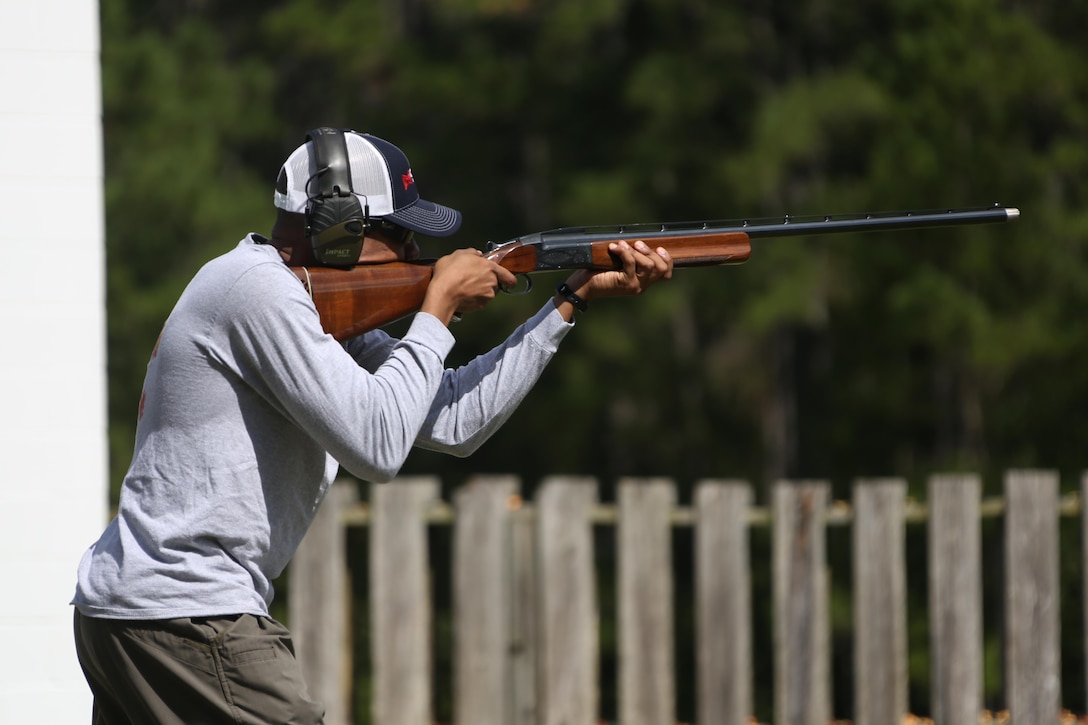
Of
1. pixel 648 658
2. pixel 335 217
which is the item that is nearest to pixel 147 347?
pixel 648 658

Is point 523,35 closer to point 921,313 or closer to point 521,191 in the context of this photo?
point 521,191

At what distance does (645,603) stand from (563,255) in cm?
273

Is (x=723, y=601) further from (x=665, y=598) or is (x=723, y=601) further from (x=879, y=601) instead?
(x=879, y=601)

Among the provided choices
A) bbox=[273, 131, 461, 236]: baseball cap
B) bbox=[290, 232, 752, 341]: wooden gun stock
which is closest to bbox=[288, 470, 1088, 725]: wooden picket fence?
bbox=[290, 232, 752, 341]: wooden gun stock

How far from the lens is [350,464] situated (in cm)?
265

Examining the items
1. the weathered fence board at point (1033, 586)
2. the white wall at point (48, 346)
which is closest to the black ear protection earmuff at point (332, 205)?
the white wall at point (48, 346)

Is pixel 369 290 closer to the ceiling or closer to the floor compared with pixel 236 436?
closer to the ceiling

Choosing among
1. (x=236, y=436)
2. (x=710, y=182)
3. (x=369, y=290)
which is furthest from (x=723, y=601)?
(x=710, y=182)

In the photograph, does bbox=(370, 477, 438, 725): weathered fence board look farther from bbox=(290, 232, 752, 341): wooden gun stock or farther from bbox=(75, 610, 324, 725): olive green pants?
bbox=(75, 610, 324, 725): olive green pants

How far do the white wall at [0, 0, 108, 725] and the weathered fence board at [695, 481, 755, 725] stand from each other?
8.44ft

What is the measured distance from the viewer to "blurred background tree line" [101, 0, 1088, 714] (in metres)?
8.61

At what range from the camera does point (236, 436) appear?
2.64 m

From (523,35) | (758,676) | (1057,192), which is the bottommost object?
(758,676)

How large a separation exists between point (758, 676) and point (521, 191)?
795cm
